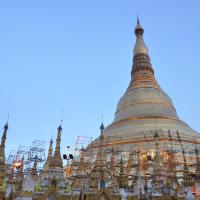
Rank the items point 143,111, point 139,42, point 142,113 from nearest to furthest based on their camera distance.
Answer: point 142,113
point 143,111
point 139,42

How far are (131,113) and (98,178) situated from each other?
19.5m

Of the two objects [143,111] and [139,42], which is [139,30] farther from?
[143,111]

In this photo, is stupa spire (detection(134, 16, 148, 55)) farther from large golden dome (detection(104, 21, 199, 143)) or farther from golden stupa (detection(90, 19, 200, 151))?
large golden dome (detection(104, 21, 199, 143))

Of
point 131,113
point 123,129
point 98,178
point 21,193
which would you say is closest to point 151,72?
point 131,113

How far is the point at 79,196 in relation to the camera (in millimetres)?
17344

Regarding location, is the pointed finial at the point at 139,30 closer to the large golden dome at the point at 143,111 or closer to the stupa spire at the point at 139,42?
the stupa spire at the point at 139,42

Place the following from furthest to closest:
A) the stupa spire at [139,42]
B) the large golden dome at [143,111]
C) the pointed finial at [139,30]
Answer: the pointed finial at [139,30], the stupa spire at [139,42], the large golden dome at [143,111]

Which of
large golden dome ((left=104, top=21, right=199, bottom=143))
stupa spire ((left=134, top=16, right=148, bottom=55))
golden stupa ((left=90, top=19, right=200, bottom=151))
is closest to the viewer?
golden stupa ((left=90, top=19, right=200, bottom=151))

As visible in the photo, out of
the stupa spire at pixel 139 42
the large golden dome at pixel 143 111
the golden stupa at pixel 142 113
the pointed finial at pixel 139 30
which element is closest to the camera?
the golden stupa at pixel 142 113

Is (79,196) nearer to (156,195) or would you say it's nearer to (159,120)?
(156,195)

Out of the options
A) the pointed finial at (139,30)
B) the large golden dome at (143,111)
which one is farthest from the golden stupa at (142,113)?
the pointed finial at (139,30)

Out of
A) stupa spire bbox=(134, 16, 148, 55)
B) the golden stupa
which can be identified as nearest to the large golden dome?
the golden stupa

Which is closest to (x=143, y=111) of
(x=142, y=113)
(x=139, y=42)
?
(x=142, y=113)

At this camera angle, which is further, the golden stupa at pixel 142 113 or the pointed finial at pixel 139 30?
the pointed finial at pixel 139 30
